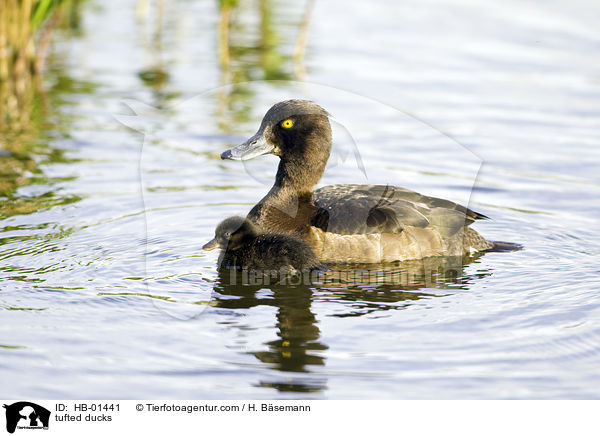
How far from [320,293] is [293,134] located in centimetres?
146

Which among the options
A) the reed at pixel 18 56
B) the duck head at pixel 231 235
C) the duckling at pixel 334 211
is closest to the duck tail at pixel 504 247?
the duckling at pixel 334 211

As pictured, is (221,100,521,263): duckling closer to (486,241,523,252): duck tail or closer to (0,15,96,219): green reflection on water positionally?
(486,241,523,252): duck tail

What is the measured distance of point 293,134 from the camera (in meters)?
7.75

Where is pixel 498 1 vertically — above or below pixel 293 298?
above

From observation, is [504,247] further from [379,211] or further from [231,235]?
[231,235]

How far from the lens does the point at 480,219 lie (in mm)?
8734

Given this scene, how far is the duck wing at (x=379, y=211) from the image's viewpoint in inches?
299

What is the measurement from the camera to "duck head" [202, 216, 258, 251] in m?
7.39
